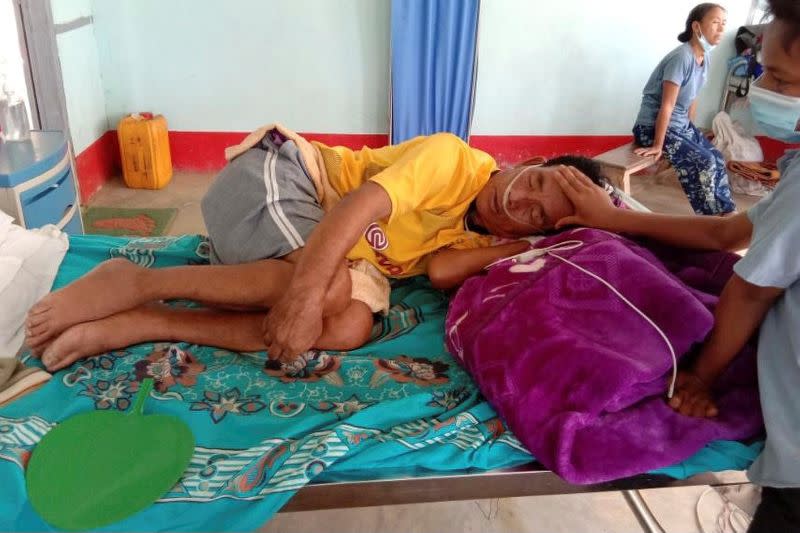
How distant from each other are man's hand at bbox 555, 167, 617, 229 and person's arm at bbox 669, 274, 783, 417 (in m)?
0.46

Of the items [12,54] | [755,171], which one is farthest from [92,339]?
[755,171]

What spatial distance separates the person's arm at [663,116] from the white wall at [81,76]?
3.12 meters

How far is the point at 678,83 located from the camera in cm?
345

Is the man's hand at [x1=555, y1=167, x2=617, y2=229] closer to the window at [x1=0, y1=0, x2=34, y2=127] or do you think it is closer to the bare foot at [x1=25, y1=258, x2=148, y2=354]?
the bare foot at [x1=25, y1=258, x2=148, y2=354]

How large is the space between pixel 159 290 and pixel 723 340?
1.22 m

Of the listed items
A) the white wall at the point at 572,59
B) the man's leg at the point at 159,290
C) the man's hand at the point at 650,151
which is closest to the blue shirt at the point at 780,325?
the man's leg at the point at 159,290

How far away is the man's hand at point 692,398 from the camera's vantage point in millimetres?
1254

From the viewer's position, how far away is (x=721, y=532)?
1745 millimetres

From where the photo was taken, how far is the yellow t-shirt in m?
1.67

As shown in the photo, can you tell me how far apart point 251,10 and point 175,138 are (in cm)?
95

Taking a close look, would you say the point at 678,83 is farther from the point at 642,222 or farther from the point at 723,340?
the point at 723,340

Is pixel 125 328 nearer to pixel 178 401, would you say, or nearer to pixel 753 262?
pixel 178 401

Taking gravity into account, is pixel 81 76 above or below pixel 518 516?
above

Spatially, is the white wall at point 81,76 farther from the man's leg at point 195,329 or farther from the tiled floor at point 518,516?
the tiled floor at point 518,516
